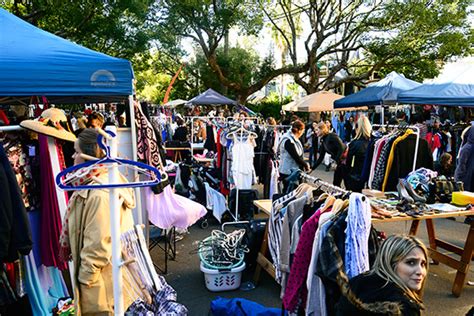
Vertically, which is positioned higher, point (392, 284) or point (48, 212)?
point (48, 212)

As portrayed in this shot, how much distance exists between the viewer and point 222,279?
415 cm

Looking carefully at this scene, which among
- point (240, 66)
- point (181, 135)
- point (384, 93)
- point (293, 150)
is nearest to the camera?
point (293, 150)

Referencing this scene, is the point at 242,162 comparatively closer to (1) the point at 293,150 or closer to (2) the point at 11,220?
(1) the point at 293,150

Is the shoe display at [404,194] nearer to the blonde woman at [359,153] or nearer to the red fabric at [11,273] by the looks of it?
the blonde woman at [359,153]

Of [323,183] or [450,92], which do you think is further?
[450,92]

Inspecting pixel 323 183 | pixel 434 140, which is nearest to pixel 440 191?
pixel 323 183

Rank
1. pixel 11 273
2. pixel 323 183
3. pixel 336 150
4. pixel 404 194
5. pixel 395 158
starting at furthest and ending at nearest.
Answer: pixel 336 150 < pixel 395 158 < pixel 404 194 < pixel 323 183 < pixel 11 273

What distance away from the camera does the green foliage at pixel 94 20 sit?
12.0 metres

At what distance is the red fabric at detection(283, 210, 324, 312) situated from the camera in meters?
2.86

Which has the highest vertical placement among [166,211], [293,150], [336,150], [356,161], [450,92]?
[450,92]

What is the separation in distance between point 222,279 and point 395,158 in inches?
118

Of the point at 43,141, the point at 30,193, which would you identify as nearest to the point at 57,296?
the point at 30,193

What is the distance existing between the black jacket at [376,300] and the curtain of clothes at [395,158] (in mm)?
3602

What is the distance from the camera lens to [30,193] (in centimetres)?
309
